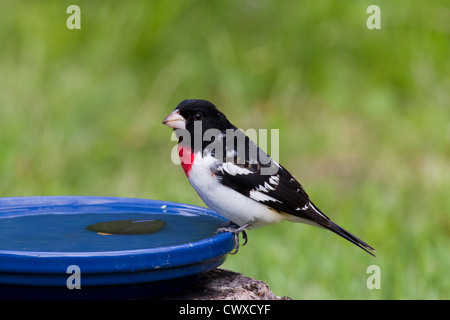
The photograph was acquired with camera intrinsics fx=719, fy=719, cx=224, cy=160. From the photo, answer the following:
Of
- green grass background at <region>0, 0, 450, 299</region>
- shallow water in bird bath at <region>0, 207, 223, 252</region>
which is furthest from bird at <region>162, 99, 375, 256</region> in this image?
green grass background at <region>0, 0, 450, 299</region>

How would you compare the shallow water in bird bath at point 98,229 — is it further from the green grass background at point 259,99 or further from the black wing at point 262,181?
the green grass background at point 259,99

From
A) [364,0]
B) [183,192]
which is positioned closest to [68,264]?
[183,192]

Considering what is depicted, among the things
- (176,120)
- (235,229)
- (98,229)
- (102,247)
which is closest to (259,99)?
(176,120)

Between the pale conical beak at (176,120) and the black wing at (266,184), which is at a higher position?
the pale conical beak at (176,120)

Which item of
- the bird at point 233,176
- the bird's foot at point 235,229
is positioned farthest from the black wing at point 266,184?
the bird's foot at point 235,229

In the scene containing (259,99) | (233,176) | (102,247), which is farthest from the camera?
(259,99)

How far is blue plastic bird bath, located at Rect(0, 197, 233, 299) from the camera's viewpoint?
6.75ft

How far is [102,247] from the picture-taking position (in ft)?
7.71

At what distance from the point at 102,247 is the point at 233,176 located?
695 mm

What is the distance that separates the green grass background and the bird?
1.49 m

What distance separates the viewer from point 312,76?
6.87 metres

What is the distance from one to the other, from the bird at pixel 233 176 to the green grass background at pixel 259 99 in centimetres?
149

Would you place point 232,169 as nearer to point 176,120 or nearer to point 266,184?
point 266,184

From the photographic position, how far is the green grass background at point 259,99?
16.7 ft
